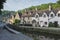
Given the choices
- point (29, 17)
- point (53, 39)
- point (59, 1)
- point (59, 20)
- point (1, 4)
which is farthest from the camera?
point (59, 1)

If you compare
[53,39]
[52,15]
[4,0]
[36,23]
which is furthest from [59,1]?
[53,39]

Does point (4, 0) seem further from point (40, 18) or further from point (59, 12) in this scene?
point (40, 18)

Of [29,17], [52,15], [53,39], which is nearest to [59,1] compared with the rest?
[29,17]

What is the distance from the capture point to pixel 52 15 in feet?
250

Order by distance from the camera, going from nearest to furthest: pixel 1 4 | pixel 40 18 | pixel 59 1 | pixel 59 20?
pixel 1 4 → pixel 59 20 → pixel 40 18 → pixel 59 1

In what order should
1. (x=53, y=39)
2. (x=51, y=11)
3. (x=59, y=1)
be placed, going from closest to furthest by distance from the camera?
(x=53, y=39)
(x=51, y=11)
(x=59, y=1)

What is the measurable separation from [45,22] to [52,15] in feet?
13.9

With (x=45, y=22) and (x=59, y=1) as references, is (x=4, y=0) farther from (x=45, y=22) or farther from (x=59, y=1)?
(x=59, y=1)

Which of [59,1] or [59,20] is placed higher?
[59,1]

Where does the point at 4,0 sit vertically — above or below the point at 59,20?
above

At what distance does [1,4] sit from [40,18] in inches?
1602

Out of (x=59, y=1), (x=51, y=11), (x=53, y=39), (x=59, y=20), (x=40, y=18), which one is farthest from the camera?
(x=59, y=1)

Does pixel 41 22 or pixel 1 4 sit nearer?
pixel 1 4

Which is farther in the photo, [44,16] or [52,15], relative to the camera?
[44,16]
